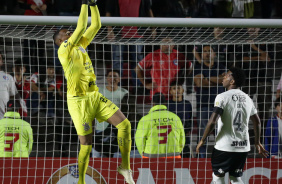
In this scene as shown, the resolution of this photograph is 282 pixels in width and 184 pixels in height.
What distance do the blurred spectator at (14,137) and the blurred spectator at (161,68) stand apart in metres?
1.98

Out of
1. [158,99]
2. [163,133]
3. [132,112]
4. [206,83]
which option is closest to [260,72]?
[206,83]

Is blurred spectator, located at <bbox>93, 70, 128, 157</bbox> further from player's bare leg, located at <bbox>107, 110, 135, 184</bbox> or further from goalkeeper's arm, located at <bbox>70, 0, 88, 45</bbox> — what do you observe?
goalkeeper's arm, located at <bbox>70, 0, 88, 45</bbox>

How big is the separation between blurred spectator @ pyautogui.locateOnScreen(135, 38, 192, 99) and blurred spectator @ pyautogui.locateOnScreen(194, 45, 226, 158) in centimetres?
28

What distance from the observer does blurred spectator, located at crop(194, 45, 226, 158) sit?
8.27 meters

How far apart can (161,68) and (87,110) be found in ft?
7.72

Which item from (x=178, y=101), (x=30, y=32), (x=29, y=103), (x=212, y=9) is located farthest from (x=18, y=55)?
(x=212, y=9)

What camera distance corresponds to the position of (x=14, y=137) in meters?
7.69

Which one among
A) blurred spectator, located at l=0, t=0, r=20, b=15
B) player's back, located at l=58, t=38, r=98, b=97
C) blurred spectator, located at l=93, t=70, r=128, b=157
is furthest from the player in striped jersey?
blurred spectator, located at l=0, t=0, r=20, b=15

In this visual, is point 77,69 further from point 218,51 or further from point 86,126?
point 218,51

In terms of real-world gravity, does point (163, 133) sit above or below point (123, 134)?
below

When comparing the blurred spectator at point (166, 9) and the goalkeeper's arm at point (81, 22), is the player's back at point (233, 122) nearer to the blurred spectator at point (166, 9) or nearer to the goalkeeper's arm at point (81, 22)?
the goalkeeper's arm at point (81, 22)

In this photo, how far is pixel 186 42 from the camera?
779 cm

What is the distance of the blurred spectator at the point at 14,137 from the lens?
7.67 metres

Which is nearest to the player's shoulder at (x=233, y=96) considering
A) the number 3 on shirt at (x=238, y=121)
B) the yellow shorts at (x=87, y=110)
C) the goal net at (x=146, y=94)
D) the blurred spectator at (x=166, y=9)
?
the number 3 on shirt at (x=238, y=121)
